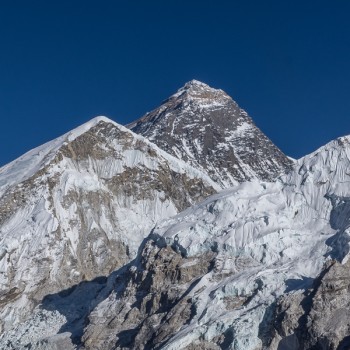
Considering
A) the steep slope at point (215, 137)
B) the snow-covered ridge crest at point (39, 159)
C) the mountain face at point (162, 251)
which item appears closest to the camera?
the mountain face at point (162, 251)

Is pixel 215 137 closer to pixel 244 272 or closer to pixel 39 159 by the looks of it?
pixel 39 159

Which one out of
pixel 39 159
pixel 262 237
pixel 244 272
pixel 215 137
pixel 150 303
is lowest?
pixel 244 272

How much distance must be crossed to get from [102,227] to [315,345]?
48.3 m

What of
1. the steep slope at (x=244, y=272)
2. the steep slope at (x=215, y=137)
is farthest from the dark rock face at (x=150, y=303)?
the steep slope at (x=215, y=137)

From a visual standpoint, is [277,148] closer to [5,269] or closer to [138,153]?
[138,153]

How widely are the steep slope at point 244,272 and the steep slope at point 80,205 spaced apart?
1776 cm

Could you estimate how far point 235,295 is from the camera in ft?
207

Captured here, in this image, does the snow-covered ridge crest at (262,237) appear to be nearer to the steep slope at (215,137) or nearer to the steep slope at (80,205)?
the steep slope at (80,205)

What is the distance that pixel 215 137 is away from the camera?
486ft

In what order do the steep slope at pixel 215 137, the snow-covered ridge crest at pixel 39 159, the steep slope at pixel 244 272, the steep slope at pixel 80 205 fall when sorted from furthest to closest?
1. the steep slope at pixel 215 137
2. the snow-covered ridge crest at pixel 39 159
3. the steep slope at pixel 80 205
4. the steep slope at pixel 244 272

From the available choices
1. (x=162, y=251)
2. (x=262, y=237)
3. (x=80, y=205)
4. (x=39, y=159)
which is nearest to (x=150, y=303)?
(x=162, y=251)

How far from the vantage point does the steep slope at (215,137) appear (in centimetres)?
13950

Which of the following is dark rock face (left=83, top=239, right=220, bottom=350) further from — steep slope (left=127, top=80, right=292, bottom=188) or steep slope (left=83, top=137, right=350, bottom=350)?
steep slope (left=127, top=80, right=292, bottom=188)

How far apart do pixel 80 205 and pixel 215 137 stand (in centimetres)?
5177
